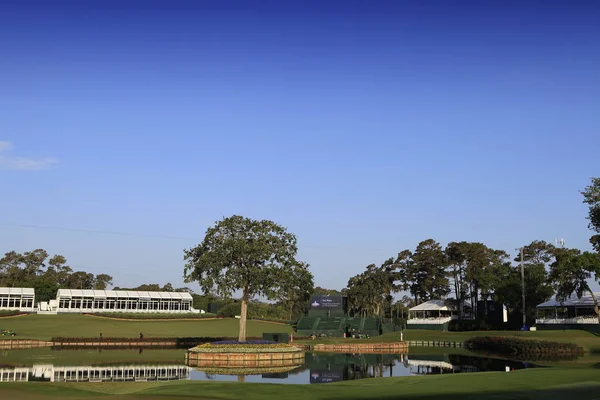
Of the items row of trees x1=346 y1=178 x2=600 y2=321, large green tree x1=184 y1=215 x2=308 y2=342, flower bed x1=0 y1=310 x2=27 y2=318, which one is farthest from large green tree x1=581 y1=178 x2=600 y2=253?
flower bed x1=0 y1=310 x2=27 y2=318

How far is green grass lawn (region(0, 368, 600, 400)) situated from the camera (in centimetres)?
2422

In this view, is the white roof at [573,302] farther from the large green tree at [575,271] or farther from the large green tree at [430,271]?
the large green tree at [430,271]

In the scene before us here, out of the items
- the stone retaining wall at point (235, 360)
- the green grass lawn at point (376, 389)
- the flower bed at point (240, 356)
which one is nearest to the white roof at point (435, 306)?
the flower bed at point (240, 356)

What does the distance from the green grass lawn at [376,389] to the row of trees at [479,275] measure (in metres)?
45.7

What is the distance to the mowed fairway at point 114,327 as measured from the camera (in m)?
74.2

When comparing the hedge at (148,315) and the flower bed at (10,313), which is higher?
the flower bed at (10,313)

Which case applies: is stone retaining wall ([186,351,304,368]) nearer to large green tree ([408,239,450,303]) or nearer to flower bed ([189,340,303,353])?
flower bed ([189,340,303,353])

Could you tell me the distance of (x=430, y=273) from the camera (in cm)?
11900

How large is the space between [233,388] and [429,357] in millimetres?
30912

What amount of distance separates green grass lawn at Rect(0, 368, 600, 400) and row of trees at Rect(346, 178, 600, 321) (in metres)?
45.7

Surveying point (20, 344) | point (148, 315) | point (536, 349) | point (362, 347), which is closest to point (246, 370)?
point (362, 347)

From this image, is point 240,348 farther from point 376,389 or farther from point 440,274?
point 440,274

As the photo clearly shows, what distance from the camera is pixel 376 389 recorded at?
27.8 metres

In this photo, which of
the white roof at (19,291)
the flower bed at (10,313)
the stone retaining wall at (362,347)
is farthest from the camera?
the white roof at (19,291)
